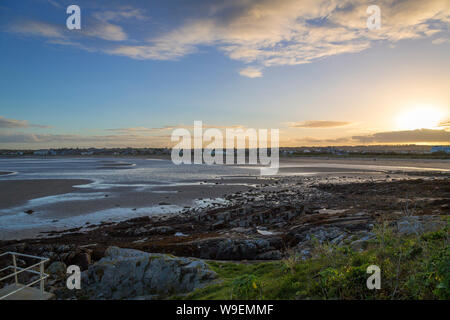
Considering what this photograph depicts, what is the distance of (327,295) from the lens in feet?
14.9

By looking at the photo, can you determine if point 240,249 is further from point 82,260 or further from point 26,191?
point 26,191

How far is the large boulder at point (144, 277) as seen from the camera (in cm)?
685

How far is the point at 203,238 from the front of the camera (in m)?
11.2

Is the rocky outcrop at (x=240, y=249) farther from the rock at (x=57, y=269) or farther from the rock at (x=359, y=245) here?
the rock at (x=57, y=269)

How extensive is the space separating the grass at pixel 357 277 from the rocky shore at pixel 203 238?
2.73 ft

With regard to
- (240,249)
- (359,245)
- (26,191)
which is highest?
(359,245)

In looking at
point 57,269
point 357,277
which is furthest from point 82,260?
point 357,277

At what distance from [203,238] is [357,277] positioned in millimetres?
7427

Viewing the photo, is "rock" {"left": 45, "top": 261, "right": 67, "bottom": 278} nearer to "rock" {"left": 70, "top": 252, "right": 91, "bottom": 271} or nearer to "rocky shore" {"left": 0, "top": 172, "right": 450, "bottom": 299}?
"rocky shore" {"left": 0, "top": 172, "right": 450, "bottom": 299}

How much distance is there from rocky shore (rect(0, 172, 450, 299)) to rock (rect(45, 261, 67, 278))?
0.03 m

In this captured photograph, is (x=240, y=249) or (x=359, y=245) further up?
(x=359, y=245)

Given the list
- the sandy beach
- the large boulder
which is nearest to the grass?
the large boulder

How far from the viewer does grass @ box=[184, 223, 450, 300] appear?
412cm

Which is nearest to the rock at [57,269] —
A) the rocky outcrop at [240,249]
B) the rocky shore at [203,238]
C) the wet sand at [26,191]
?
the rocky shore at [203,238]
